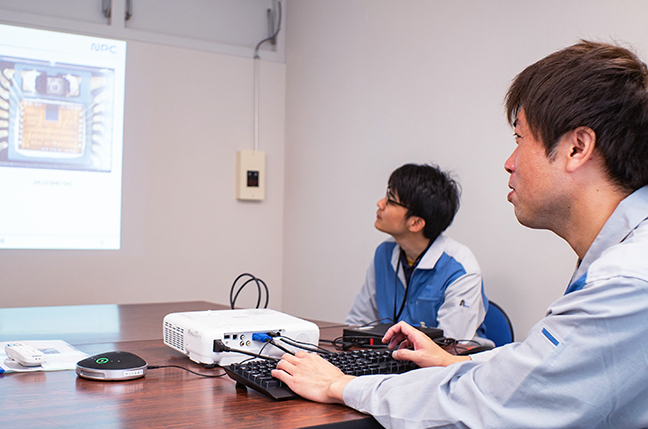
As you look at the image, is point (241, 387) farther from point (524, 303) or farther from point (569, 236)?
point (524, 303)

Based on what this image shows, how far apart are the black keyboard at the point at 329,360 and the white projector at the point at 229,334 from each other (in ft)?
0.37

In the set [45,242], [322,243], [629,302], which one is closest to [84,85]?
[45,242]

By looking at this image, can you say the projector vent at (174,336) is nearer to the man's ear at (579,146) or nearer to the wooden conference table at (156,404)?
the wooden conference table at (156,404)

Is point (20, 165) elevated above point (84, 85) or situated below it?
below

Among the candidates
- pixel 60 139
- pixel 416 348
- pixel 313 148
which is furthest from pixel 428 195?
pixel 60 139

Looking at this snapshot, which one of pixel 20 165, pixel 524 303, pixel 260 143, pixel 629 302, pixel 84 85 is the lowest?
pixel 524 303

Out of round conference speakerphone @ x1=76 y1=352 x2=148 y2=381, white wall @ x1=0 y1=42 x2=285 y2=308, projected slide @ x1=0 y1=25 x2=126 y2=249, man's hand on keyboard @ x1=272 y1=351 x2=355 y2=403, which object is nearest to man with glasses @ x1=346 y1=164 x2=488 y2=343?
man's hand on keyboard @ x1=272 y1=351 x2=355 y2=403

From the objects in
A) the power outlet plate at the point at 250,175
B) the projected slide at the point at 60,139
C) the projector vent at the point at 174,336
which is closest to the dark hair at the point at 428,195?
the projector vent at the point at 174,336

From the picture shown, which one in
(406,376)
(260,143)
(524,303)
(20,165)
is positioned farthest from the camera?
(260,143)

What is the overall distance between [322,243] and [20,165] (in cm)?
184

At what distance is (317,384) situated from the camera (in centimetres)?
92

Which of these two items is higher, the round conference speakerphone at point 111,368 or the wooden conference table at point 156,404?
the round conference speakerphone at point 111,368

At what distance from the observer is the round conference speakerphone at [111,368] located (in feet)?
3.27

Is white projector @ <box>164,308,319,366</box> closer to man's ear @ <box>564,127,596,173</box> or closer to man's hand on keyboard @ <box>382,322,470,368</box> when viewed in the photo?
man's hand on keyboard @ <box>382,322,470,368</box>
